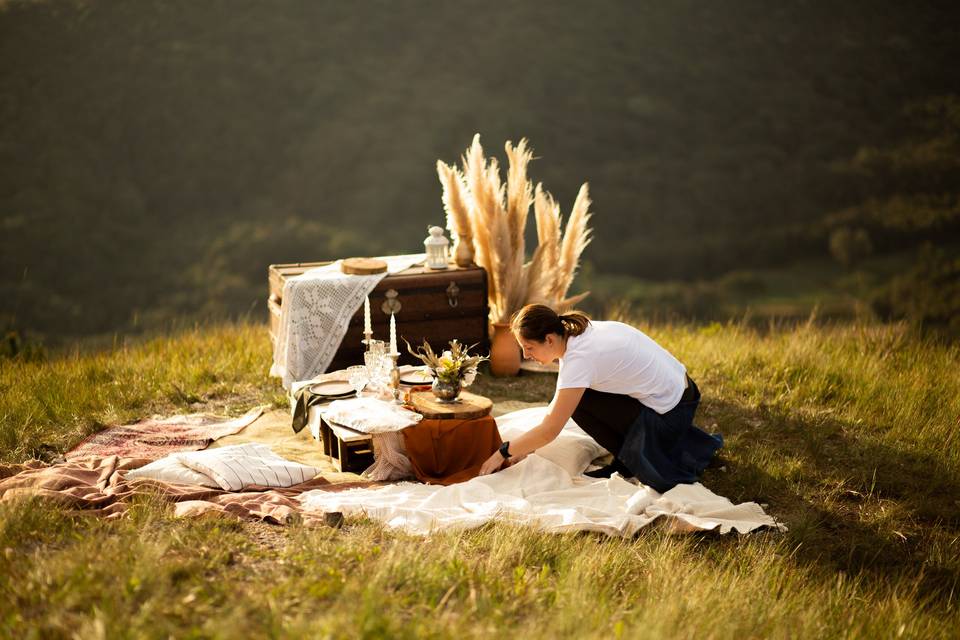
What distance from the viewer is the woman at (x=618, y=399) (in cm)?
404

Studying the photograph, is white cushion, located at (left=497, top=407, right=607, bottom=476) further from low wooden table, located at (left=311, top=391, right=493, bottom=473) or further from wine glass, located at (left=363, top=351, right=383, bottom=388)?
wine glass, located at (left=363, top=351, right=383, bottom=388)

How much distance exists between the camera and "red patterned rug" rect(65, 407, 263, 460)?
4.64 meters

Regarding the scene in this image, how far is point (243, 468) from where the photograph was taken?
415 centimetres

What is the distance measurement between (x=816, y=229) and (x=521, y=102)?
9132mm

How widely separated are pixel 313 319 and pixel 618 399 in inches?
92.3

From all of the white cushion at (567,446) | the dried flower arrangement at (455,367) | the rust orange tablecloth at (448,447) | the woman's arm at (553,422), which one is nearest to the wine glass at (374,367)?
the dried flower arrangement at (455,367)

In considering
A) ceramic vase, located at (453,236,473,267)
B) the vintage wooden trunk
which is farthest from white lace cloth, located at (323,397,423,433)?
ceramic vase, located at (453,236,473,267)

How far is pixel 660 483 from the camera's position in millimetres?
4117

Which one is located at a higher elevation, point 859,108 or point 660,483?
point 859,108

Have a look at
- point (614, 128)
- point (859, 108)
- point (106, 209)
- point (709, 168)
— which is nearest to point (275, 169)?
point (106, 209)

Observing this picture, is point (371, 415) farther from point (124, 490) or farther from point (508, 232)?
point (508, 232)

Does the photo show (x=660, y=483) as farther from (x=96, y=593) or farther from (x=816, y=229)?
(x=816, y=229)

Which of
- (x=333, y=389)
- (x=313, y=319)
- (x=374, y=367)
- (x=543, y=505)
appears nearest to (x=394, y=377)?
(x=374, y=367)

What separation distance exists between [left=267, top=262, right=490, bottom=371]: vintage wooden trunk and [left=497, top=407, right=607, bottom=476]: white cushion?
4.72ft
